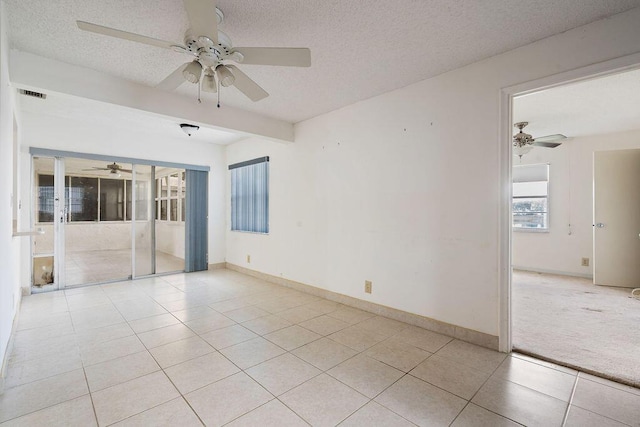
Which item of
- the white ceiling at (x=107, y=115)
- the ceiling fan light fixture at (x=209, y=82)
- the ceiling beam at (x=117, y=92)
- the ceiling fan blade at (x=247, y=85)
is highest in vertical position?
the white ceiling at (x=107, y=115)

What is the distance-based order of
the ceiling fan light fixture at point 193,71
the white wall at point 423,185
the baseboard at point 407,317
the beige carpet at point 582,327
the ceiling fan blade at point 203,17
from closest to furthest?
1. the ceiling fan blade at point 203,17
2. the ceiling fan light fixture at point 193,71
3. the beige carpet at point 582,327
4. the white wall at point 423,185
5. the baseboard at point 407,317

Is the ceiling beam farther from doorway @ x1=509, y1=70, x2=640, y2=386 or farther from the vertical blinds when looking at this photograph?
doorway @ x1=509, y1=70, x2=640, y2=386

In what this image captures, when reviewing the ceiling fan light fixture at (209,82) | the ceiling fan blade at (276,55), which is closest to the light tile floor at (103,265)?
the ceiling fan light fixture at (209,82)

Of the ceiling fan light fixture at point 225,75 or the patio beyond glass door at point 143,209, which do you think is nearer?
the ceiling fan light fixture at point 225,75

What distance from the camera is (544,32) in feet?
7.35

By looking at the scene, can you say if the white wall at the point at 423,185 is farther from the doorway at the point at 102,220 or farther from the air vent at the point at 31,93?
the doorway at the point at 102,220

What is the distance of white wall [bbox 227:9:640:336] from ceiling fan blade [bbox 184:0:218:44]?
2200 millimetres

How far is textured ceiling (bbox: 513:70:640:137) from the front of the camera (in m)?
3.18

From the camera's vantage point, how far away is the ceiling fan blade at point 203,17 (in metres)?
1.53

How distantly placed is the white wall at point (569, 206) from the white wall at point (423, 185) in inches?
170

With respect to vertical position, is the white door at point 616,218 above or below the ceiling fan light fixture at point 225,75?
below

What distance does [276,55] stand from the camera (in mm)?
1949

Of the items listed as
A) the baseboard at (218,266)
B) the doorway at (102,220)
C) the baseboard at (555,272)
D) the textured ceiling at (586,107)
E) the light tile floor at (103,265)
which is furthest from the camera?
the baseboard at (218,266)

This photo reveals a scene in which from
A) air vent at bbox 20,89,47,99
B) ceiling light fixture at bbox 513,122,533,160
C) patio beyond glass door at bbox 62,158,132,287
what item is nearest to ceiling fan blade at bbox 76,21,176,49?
air vent at bbox 20,89,47,99
